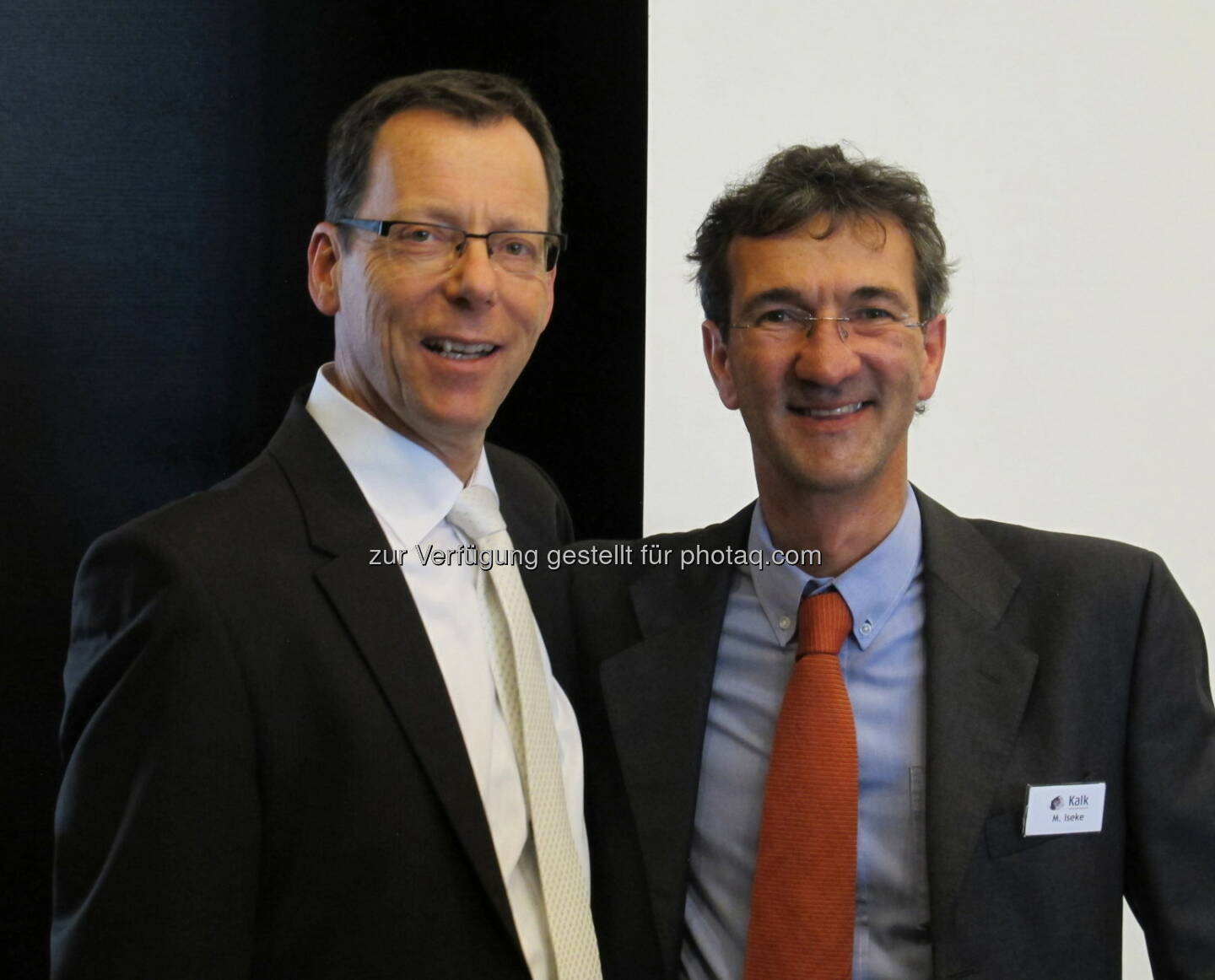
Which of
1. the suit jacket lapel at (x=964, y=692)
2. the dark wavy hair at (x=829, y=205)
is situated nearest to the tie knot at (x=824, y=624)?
the suit jacket lapel at (x=964, y=692)

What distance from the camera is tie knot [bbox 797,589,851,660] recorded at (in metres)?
1.74

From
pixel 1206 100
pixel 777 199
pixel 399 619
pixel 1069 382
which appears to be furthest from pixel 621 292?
pixel 1206 100

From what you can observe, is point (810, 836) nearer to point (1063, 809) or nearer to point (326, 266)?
point (1063, 809)

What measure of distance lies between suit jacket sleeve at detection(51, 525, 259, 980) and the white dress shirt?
0.97 feet

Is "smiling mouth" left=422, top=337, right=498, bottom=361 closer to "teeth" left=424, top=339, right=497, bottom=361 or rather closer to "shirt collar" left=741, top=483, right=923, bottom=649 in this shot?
"teeth" left=424, top=339, right=497, bottom=361

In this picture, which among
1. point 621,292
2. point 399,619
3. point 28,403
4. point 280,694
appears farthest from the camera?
point 621,292

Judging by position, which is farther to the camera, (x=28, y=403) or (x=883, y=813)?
(x=28, y=403)

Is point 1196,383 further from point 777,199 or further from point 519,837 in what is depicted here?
point 519,837

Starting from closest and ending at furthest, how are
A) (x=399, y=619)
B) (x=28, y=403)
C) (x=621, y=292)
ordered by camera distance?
1. (x=399, y=619)
2. (x=28, y=403)
3. (x=621, y=292)

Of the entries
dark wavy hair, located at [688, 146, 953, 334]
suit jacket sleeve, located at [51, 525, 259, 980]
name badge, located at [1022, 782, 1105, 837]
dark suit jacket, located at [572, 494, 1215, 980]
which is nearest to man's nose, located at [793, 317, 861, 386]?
dark wavy hair, located at [688, 146, 953, 334]

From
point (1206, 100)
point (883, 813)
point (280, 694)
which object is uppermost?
point (1206, 100)

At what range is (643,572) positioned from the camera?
202 cm

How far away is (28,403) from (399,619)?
90 cm

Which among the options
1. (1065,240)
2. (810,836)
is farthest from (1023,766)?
(1065,240)
